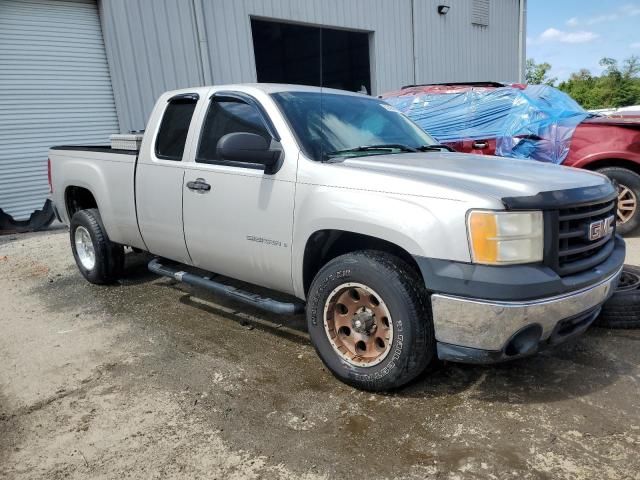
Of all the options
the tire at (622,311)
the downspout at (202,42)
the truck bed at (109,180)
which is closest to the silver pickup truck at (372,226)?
the truck bed at (109,180)

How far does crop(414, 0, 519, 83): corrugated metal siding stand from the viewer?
15617 mm

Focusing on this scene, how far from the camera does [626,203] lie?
630 cm

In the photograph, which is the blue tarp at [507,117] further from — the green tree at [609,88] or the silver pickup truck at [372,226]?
the green tree at [609,88]

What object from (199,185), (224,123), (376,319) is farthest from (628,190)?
(199,185)

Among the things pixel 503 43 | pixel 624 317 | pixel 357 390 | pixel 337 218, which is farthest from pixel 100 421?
pixel 503 43

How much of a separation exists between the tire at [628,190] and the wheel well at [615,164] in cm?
12

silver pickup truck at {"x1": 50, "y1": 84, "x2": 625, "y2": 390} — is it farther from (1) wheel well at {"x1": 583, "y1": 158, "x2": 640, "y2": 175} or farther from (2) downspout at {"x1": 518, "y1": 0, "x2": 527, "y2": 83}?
(2) downspout at {"x1": 518, "y1": 0, "x2": 527, "y2": 83}

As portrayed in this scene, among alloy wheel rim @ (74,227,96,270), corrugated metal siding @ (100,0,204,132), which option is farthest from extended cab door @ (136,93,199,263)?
corrugated metal siding @ (100,0,204,132)

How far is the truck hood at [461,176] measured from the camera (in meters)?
2.70

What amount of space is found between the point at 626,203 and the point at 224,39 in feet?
27.6

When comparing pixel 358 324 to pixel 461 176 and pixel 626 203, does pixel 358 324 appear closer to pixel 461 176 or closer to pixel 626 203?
pixel 461 176

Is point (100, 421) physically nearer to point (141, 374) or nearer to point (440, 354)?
point (141, 374)

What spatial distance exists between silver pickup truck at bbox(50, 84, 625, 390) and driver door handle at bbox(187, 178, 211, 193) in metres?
0.01

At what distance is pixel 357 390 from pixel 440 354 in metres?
0.63
